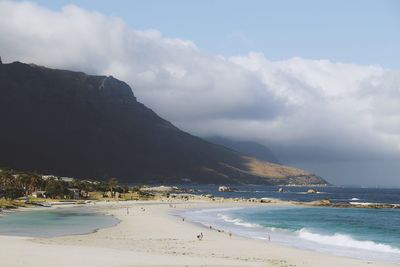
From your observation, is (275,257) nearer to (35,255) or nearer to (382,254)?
(382,254)

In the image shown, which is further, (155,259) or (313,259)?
(313,259)

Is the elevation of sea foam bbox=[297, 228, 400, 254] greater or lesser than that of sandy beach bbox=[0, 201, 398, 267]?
lesser

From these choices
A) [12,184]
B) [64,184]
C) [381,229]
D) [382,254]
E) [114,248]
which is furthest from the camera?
[64,184]

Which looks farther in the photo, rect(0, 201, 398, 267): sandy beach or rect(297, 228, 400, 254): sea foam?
rect(297, 228, 400, 254): sea foam

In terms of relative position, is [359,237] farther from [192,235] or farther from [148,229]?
[148,229]

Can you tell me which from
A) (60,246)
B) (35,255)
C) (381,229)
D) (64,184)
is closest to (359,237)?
(381,229)

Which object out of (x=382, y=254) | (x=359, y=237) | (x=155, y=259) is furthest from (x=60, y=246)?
(x=359, y=237)

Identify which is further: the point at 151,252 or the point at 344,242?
the point at 344,242

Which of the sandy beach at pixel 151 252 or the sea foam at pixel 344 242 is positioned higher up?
the sandy beach at pixel 151 252

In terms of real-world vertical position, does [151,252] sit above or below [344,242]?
above

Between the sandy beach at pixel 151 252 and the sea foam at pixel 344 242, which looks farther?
the sea foam at pixel 344 242

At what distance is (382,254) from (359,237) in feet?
55.0

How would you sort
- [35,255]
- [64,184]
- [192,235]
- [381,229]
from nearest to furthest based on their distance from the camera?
[35,255]
[192,235]
[381,229]
[64,184]

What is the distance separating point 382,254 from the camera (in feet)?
155
